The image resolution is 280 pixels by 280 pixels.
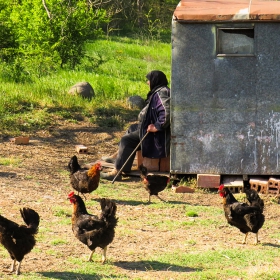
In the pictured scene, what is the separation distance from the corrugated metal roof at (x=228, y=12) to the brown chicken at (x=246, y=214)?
3144 millimetres

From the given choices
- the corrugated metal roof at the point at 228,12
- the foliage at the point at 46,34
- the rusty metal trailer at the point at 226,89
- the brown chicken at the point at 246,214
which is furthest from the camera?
the foliage at the point at 46,34

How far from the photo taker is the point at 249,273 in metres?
6.50

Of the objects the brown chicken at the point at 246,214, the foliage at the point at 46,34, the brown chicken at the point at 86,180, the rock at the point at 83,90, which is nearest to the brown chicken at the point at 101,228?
the brown chicken at the point at 246,214

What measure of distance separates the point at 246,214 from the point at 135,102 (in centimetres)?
837

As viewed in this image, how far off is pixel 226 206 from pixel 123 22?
95.7 ft

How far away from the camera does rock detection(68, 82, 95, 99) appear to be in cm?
1575

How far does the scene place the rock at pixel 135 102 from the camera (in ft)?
51.4

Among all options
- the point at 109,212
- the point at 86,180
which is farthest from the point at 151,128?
the point at 109,212

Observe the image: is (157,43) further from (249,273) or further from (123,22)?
(249,273)

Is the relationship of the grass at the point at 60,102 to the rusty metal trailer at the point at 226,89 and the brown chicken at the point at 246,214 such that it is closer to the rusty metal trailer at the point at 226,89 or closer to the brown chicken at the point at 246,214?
the rusty metal trailer at the point at 226,89

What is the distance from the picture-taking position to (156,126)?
34.7 ft

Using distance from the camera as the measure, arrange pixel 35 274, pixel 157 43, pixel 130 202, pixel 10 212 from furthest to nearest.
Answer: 1. pixel 157 43
2. pixel 130 202
3. pixel 10 212
4. pixel 35 274

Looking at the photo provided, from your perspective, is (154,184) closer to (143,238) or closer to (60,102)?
(143,238)

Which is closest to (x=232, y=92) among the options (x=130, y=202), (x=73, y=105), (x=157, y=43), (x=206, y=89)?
(x=206, y=89)
